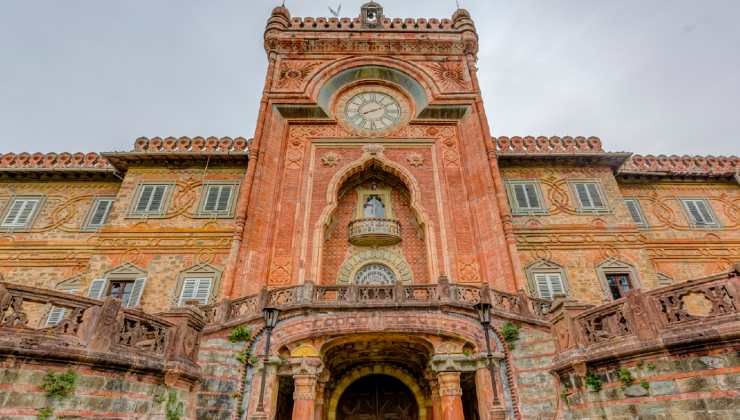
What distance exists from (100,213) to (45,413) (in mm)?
13845

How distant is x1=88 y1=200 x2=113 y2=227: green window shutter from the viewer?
1658 cm

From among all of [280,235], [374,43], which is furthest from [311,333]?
[374,43]

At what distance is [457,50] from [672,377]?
19.3m

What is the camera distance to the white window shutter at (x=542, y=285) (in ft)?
48.3

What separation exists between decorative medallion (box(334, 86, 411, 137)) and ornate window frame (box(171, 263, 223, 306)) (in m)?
9.32

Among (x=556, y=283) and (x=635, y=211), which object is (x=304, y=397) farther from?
(x=635, y=211)

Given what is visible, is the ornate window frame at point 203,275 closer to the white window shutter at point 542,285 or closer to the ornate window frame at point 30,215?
the ornate window frame at point 30,215

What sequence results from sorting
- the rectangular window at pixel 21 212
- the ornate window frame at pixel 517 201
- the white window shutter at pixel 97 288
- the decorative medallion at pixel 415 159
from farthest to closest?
the decorative medallion at pixel 415 159, the ornate window frame at pixel 517 201, the rectangular window at pixel 21 212, the white window shutter at pixel 97 288

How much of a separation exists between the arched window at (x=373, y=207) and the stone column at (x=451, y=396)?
853cm

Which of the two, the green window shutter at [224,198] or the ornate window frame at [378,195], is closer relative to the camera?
the green window shutter at [224,198]

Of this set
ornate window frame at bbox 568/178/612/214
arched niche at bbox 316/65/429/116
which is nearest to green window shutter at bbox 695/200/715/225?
ornate window frame at bbox 568/178/612/214

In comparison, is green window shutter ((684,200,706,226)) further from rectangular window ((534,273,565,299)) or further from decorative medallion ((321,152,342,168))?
decorative medallion ((321,152,342,168))

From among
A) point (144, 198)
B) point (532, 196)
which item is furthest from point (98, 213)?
point (532, 196)

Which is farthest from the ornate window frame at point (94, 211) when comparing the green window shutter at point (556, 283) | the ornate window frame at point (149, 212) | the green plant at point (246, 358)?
the green window shutter at point (556, 283)
